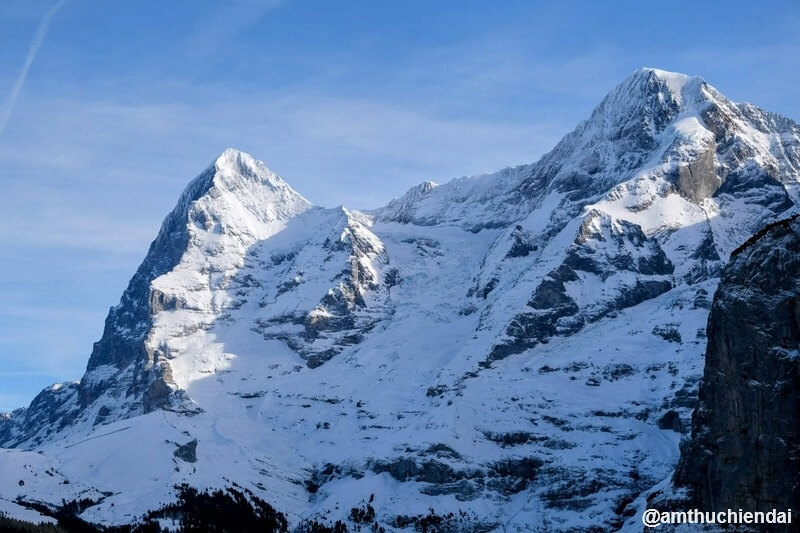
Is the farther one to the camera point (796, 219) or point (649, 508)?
point (649, 508)

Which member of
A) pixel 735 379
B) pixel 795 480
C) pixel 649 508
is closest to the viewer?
pixel 795 480

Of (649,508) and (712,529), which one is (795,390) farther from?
(649,508)

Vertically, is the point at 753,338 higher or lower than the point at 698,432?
higher

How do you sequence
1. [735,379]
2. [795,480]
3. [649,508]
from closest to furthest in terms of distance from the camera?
1. [795,480]
2. [735,379]
3. [649,508]

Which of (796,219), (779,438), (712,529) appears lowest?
(712,529)

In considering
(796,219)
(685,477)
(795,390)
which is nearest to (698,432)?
(685,477)

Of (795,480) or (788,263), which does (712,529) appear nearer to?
(795,480)

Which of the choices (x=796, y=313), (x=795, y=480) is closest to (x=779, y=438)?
(x=795, y=480)
